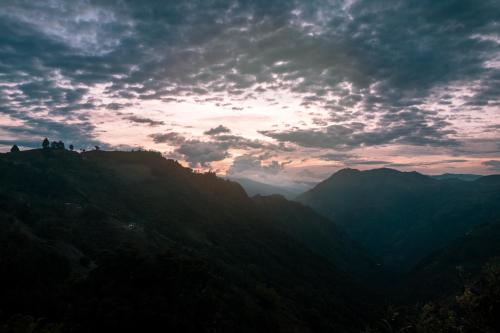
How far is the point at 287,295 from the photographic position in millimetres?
133125

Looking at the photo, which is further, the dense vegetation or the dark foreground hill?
the dark foreground hill

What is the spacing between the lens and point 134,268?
146 ft

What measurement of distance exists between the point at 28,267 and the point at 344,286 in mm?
181104

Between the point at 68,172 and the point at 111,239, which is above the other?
the point at 68,172

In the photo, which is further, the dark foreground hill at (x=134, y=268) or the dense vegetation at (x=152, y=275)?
the dark foreground hill at (x=134, y=268)

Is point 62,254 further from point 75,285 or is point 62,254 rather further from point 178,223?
point 178,223

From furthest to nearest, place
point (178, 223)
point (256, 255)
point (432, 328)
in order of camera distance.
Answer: point (256, 255), point (178, 223), point (432, 328)

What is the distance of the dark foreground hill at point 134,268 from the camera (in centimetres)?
3862

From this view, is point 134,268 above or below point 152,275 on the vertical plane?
above

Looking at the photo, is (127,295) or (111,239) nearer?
(127,295)

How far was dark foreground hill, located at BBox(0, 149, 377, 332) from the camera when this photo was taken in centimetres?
3862

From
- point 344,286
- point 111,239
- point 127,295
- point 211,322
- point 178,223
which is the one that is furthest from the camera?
point 344,286

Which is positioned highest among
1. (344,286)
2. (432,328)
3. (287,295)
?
(432,328)

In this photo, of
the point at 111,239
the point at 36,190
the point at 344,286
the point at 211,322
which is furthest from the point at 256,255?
the point at 211,322
